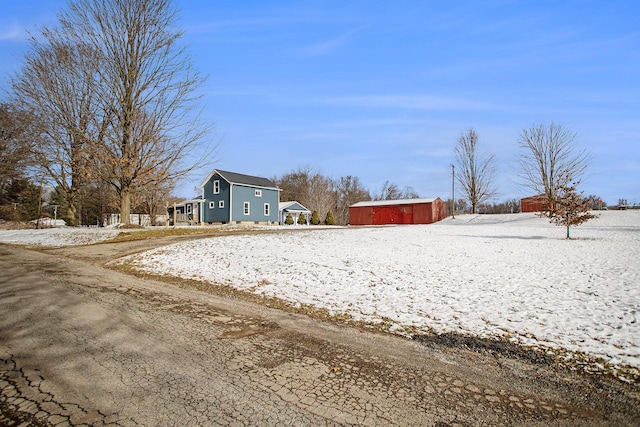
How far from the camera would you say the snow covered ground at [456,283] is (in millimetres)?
4691

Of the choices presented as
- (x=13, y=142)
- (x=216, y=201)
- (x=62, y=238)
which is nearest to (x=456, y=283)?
(x=62, y=238)

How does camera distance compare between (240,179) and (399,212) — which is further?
(399,212)

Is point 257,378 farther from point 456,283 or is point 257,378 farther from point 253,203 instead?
point 253,203

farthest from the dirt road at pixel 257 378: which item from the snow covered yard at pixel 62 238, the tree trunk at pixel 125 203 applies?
the tree trunk at pixel 125 203

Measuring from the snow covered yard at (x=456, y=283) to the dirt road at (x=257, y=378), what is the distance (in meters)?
1.09

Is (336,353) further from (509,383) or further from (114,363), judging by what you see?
(114,363)

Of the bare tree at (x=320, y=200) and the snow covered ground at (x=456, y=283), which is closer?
the snow covered ground at (x=456, y=283)

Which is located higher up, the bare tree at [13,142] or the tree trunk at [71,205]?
the bare tree at [13,142]

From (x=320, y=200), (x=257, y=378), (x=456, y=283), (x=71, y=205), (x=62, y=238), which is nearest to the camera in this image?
(x=257, y=378)

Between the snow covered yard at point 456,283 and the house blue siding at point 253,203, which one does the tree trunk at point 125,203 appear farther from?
the house blue siding at point 253,203

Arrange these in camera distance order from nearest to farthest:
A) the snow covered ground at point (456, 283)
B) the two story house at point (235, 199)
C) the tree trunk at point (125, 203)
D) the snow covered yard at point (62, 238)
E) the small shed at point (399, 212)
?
1. the snow covered ground at point (456, 283)
2. the snow covered yard at point (62, 238)
3. the tree trunk at point (125, 203)
4. the two story house at point (235, 199)
5. the small shed at point (399, 212)

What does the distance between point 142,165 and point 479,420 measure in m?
21.4

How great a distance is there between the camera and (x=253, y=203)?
36.6 meters

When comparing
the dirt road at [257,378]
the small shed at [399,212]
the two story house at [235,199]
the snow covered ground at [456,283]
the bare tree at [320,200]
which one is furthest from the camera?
the bare tree at [320,200]
